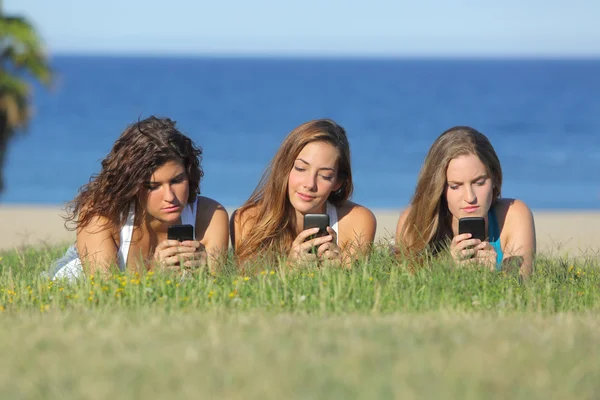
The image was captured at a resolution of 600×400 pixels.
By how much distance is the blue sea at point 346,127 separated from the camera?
105 feet

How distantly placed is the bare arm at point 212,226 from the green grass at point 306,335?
2.16ft

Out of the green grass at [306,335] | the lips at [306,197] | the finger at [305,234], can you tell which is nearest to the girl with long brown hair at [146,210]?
the green grass at [306,335]

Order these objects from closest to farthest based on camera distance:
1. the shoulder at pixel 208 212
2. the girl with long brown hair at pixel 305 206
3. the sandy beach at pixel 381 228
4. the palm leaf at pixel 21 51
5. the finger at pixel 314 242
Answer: the finger at pixel 314 242 → the girl with long brown hair at pixel 305 206 → the shoulder at pixel 208 212 → the sandy beach at pixel 381 228 → the palm leaf at pixel 21 51

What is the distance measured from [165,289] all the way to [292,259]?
3.86 ft

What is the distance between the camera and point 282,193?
6945mm

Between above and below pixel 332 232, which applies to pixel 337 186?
above

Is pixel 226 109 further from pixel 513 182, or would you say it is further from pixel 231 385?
pixel 231 385

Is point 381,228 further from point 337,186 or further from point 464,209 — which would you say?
point 464,209

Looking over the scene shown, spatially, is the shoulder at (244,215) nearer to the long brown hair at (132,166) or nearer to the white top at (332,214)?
the long brown hair at (132,166)

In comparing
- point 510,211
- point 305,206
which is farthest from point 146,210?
point 510,211

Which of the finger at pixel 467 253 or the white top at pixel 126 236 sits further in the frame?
the white top at pixel 126 236

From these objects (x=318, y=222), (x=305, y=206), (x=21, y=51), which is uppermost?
(x=21, y=51)

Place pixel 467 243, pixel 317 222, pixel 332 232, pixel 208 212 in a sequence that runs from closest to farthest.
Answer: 1. pixel 467 243
2. pixel 317 222
3. pixel 332 232
4. pixel 208 212

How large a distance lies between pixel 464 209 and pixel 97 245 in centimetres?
271
